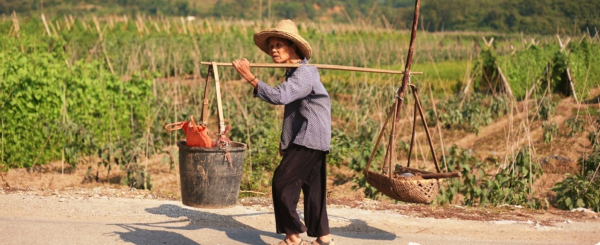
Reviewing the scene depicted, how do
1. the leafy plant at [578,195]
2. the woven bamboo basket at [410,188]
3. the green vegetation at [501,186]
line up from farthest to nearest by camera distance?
the green vegetation at [501,186] < the leafy plant at [578,195] < the woven bamboo basket at [410,188]

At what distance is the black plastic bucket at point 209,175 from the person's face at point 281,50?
1.99 feet

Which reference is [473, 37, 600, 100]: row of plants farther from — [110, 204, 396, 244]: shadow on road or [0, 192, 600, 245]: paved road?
[110, 204, 396, 244]: shadow on road

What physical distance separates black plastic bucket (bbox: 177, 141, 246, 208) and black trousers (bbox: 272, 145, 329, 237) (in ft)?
1.00

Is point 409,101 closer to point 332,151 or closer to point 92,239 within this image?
point 332,151

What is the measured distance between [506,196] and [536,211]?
2.39 feet

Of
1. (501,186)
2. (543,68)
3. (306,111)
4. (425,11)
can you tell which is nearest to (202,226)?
(306,111)

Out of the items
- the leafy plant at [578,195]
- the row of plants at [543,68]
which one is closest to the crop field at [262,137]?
the leafy plant at [578,195]

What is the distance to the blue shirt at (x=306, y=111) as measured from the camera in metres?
4.78

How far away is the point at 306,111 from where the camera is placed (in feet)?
16.1

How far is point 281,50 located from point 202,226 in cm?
169

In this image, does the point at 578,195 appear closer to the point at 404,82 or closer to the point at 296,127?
the point at 404,82

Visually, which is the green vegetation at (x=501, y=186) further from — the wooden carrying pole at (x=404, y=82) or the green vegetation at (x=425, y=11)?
the green vegetation at (x=425, y=11)

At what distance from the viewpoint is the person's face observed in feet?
16.4

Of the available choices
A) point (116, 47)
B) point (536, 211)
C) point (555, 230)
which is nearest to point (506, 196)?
point (536, 211)
